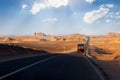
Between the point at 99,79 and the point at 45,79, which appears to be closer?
the point at 45,79

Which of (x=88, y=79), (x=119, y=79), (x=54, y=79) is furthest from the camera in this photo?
(x=119, y=79)

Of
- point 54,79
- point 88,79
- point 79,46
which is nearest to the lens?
point 54,79

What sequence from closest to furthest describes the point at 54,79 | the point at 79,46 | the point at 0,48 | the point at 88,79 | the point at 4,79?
the point at 4,79 → the point at 54,79 → the point at 88,79 → the point at 0,48 → the point at 79,46

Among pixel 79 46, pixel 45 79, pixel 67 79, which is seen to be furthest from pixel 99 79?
pixel 79 46

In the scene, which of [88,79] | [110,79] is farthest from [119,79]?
[88,79]

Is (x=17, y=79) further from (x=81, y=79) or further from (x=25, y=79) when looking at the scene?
(x=81, y=79)

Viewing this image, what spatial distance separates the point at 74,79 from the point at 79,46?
297ft

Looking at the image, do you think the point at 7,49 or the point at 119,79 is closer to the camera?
the point at 119,79

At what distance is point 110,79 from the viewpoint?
700 inches

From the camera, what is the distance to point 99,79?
54.3 ft

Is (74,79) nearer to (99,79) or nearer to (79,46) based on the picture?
(99,79)

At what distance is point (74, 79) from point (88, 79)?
94cm

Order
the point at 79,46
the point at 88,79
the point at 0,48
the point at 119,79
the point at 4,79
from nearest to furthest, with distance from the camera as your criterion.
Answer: the point at 4,79 → the point at 88,79 → the point at 119,79 → the point at 0,48 → the point at 79,46

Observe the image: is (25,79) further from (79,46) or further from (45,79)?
(79,46)
